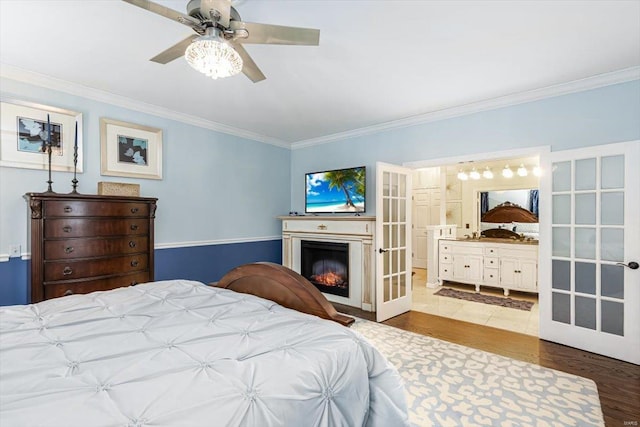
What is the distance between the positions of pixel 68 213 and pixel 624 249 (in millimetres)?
4899

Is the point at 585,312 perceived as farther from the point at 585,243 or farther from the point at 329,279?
the point at 329,279

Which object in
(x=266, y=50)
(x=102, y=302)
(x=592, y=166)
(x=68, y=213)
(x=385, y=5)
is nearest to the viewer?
(x=102, y=302)

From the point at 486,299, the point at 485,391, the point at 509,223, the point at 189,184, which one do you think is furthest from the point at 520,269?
the point at 189,184

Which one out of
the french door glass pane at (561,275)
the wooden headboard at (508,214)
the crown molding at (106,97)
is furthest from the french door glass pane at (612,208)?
the crown molding at (106,97)

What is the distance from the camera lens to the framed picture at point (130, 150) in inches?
132

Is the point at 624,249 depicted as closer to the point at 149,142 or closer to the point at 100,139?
the point at 149,142

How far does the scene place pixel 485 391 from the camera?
2.27m

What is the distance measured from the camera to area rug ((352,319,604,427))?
1.97m

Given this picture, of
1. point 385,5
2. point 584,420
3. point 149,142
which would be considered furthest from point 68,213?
point 584,420

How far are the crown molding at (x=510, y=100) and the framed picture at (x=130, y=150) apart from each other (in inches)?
101

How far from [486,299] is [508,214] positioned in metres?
2.12

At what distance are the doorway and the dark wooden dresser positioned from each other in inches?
133

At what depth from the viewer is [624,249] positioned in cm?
277

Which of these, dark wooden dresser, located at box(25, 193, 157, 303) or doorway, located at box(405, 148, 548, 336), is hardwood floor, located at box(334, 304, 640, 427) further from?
dark wooden dresser, located at box(25, 193, 157, 303)
